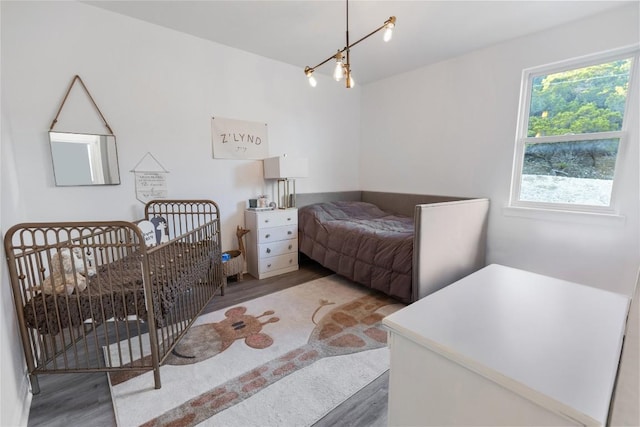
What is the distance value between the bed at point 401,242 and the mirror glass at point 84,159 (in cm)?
198

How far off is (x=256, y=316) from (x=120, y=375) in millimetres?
923

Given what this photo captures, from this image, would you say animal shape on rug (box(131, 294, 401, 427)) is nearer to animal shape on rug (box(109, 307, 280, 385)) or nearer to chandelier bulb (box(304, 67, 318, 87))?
animal shape on rug (box(109, 307, 280, 385))

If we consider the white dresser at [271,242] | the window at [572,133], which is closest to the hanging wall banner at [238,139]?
the white dresser at [271,242]

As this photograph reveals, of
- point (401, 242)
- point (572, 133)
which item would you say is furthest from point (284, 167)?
point (572, 133)

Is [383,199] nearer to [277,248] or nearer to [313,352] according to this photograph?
[277,248]

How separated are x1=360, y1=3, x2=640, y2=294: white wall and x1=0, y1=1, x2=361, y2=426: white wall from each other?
4.21 ft

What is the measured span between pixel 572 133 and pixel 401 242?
1.97 metres

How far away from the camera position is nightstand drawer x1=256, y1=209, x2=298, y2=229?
3.00 metres

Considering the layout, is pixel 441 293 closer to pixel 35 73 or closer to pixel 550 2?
pixel 550 2

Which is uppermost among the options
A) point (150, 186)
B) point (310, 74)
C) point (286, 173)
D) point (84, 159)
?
point (310, 74)

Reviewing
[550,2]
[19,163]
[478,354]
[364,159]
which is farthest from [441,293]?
[364,159]

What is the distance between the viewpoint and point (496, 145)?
2.98 meters

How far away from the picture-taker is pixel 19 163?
79.9 inches

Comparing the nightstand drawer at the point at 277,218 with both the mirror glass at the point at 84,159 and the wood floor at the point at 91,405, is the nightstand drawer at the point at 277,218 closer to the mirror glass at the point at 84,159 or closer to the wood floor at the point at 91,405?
the mirror glass at the point at 84,159
